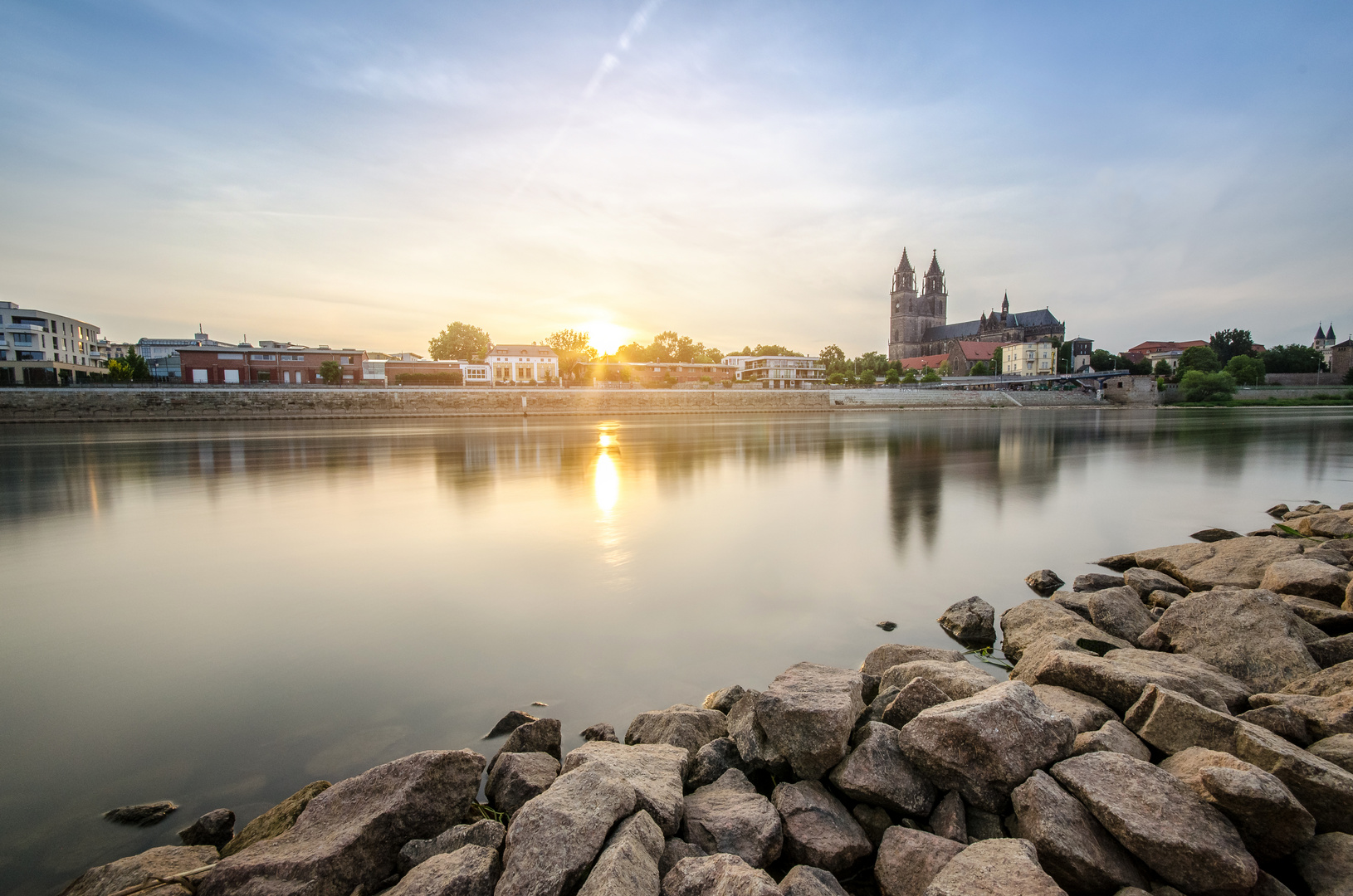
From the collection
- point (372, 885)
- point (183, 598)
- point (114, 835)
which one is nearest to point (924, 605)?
point (372, 885)

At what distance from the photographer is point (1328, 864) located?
262cm

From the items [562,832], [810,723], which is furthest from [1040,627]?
[562,832]

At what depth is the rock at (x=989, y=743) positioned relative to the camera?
3.04 meters

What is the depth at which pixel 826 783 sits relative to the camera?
11.2 feet

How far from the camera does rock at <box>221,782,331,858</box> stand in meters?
3.17

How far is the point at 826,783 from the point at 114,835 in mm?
4083

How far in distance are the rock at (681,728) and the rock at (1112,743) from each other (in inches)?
82.4

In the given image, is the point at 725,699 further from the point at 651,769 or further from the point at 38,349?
the point at 38,349

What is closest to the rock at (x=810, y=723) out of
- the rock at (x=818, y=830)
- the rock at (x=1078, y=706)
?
the rock at (x=818, y=830)

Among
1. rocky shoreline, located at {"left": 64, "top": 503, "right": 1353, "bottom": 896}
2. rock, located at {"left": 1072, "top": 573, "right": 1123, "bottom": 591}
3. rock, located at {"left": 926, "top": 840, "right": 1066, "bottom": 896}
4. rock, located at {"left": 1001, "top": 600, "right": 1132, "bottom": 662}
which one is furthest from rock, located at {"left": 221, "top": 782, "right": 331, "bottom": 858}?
rock, located at {"left": 1072, "top": 573, "right": 1123, "bottom": 591}

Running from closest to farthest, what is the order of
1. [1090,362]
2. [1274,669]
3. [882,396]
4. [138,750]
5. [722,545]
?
1. [138,750]
2. [1274,669]
3. [722,545]
4. [882,396]
5. [1090,362]

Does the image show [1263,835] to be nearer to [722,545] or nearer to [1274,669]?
[1274,669]

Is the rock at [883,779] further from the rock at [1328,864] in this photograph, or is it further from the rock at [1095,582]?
the rock at [1095,582]

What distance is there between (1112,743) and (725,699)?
244cm
